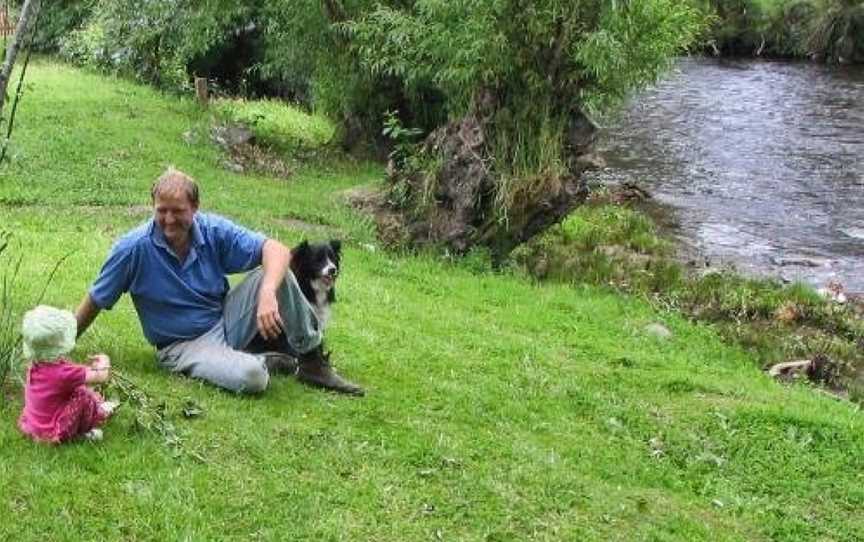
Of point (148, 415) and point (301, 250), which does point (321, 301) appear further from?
point (148, 415)

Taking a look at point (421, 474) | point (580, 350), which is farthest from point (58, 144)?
point (421, 474)

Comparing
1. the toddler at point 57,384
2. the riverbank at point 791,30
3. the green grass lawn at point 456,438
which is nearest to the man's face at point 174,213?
the green grass lawn at point 456,438

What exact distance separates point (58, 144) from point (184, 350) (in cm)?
1327

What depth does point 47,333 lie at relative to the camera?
5816 millimetres

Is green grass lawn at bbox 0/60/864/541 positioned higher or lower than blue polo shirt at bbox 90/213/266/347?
lower

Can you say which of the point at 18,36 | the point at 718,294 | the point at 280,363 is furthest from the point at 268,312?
the point at 718,294

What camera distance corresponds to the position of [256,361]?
293 inches

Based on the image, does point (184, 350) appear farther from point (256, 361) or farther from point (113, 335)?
point (113, 335)

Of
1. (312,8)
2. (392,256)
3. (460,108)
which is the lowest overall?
(392,256)

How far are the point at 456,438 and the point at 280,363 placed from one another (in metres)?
1.48

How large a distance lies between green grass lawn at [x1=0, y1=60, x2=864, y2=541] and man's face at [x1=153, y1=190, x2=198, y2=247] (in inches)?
38.6

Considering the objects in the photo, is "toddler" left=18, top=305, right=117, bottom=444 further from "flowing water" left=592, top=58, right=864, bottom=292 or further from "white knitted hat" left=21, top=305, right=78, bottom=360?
"flowing water" left=592, top=58, right=864, bottom=292

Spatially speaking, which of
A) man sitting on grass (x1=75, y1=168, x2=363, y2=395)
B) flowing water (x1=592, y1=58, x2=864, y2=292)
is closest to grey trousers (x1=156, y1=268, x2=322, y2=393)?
man sitting on grass (x1=75, y1=168, x2=363, y2=395)

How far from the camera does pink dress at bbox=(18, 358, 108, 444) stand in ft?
19.7
